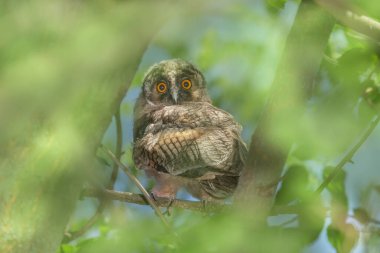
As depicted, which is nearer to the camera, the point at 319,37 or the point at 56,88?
the point at 56,88

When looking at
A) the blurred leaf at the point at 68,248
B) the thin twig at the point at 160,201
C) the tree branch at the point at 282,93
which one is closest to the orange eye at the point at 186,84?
the thin twig at the point at 160,201

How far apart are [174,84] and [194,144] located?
7.70ft

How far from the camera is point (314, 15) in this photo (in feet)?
11.8

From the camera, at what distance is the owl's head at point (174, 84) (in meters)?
6.80

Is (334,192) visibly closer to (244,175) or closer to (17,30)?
(244,175)

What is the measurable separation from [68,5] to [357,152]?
128cm

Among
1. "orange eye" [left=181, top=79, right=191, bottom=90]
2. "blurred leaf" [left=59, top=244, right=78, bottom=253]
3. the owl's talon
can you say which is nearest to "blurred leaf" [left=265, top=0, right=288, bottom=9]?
the owl's talon

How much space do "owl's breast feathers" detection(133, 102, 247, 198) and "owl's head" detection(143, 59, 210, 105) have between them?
1139mm

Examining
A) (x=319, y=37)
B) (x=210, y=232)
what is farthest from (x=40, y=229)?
(x=319, y=37)

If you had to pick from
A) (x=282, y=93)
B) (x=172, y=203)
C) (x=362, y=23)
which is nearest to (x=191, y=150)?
(x=172, y=203)

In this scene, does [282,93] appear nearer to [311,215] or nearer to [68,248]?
[311,215]

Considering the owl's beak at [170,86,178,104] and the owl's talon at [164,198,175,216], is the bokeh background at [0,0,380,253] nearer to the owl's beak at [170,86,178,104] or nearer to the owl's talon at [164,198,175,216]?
the owl's talon at [164,198,175,216]

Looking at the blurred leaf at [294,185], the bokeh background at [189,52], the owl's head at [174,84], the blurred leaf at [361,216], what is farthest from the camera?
the owl's head at [174,84]

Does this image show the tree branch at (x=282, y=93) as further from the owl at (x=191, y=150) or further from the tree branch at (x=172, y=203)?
the owl at (x=191, y=150)
